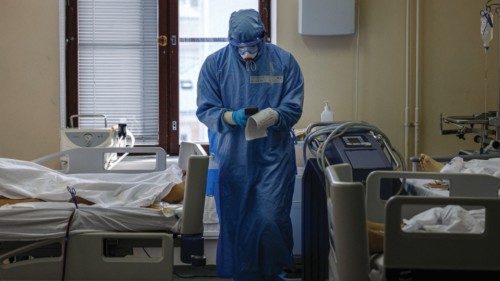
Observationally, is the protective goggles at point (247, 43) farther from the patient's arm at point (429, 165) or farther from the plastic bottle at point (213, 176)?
the patient's arm at point (429, 165)

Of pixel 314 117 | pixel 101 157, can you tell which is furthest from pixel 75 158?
pixel 314 117

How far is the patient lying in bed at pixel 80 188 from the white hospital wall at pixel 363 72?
1448mm

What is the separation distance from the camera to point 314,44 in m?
4.21

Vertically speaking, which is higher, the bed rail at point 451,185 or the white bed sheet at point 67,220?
the bed rail at point 451,185

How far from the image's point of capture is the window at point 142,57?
4250 millimetres

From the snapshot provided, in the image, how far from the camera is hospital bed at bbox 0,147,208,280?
2.20m

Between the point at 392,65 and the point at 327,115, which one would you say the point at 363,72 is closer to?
the point at 392,65

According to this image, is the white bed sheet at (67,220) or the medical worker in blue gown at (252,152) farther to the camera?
the medical worker in blue gown at (252,152)

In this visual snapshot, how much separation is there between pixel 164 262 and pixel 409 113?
250 centimetres

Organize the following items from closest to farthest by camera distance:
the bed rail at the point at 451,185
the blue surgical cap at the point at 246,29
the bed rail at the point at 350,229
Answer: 1. the bed rail at the point at 350,229
2. the bed rail at the point at 451,185
3. the blue surgical cap at the point at 246,29

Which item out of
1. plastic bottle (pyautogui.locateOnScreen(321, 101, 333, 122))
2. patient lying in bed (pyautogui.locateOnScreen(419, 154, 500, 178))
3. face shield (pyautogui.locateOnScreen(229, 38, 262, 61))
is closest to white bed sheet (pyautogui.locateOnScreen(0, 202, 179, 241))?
patient lying in bed (pyautogui.locateOnScreen(419, 154, 500, 178))

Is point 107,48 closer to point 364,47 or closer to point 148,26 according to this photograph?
point 148,26

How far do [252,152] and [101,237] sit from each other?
3.80 feet

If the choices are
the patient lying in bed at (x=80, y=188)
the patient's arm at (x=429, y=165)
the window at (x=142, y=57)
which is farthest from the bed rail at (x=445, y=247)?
the window at (x=142, y=57)
